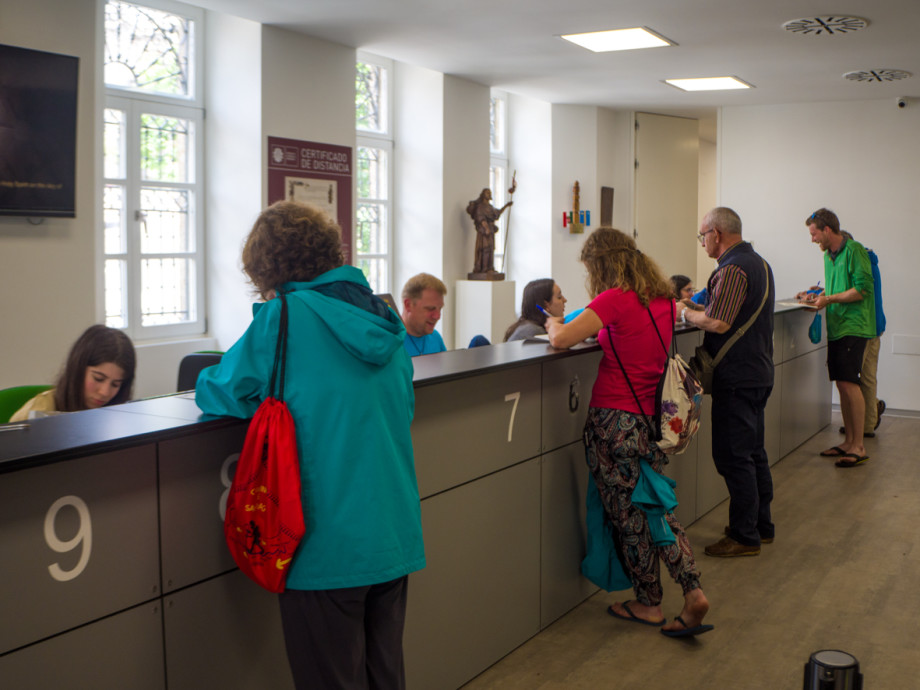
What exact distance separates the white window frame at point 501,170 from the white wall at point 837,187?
2.21 meters

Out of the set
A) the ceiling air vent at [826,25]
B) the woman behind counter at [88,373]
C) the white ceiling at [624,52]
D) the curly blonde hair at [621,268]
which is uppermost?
the white ceiling at [624,52]

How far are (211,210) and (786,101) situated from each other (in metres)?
5.63

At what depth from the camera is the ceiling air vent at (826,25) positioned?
5.39m

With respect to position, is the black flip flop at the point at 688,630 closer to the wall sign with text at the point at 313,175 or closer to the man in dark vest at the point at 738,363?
the man in dark vest at the point at 738,363

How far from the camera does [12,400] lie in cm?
284

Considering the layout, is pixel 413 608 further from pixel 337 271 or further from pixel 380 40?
pixel 380 40

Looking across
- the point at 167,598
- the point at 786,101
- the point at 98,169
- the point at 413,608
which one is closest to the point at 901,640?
the point at 413,608

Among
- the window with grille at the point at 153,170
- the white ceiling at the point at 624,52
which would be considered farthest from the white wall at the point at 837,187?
the window with grille at the point at 153,170

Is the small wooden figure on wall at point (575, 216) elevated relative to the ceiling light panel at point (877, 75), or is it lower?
lower

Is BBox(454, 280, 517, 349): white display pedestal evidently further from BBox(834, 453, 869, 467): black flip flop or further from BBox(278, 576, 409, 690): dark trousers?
BBox(278, 576, 409, 690): dark trousers

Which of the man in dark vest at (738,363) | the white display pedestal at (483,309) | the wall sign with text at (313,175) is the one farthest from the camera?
the white display pedestal at (483,309)

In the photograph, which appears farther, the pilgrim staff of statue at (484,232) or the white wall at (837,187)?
the white wall at (837,187)

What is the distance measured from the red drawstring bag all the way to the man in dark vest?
255 cm

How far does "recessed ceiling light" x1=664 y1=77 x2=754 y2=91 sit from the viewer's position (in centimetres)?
756
